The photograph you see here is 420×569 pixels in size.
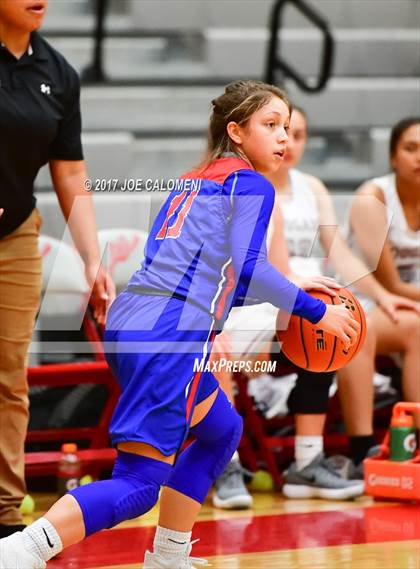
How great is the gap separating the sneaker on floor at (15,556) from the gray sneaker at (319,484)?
6.54 ft

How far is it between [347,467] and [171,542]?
175 cm

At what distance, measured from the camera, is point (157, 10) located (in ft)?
23.8

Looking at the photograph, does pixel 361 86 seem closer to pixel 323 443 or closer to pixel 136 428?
pixel 323 443

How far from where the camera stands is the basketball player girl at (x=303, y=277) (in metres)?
4.46

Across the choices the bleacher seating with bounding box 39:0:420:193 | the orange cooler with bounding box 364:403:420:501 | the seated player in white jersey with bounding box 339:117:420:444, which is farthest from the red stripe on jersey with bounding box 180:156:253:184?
the bleacher seating with bounding box 39:0:420:193

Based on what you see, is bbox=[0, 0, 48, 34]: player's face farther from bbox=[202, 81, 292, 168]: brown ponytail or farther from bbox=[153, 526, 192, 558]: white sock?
bbox=[153, 526, 192, 558]: white sock

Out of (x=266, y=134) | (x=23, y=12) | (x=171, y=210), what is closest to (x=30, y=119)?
(x=23, y=12)

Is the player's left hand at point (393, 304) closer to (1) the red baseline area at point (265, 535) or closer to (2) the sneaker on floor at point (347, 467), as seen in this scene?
(2) the sneaker on floor at point (347, 467)

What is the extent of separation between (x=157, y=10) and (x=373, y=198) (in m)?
2.82

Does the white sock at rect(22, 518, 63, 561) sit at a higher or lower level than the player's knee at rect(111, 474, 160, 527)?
lower

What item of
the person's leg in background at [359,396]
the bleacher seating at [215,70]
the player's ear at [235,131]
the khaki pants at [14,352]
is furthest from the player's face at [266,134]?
the bleacher seating at [215,70]

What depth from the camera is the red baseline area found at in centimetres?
355

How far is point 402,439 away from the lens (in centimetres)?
443

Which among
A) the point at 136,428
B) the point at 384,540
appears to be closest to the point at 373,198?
the point at 384,540
